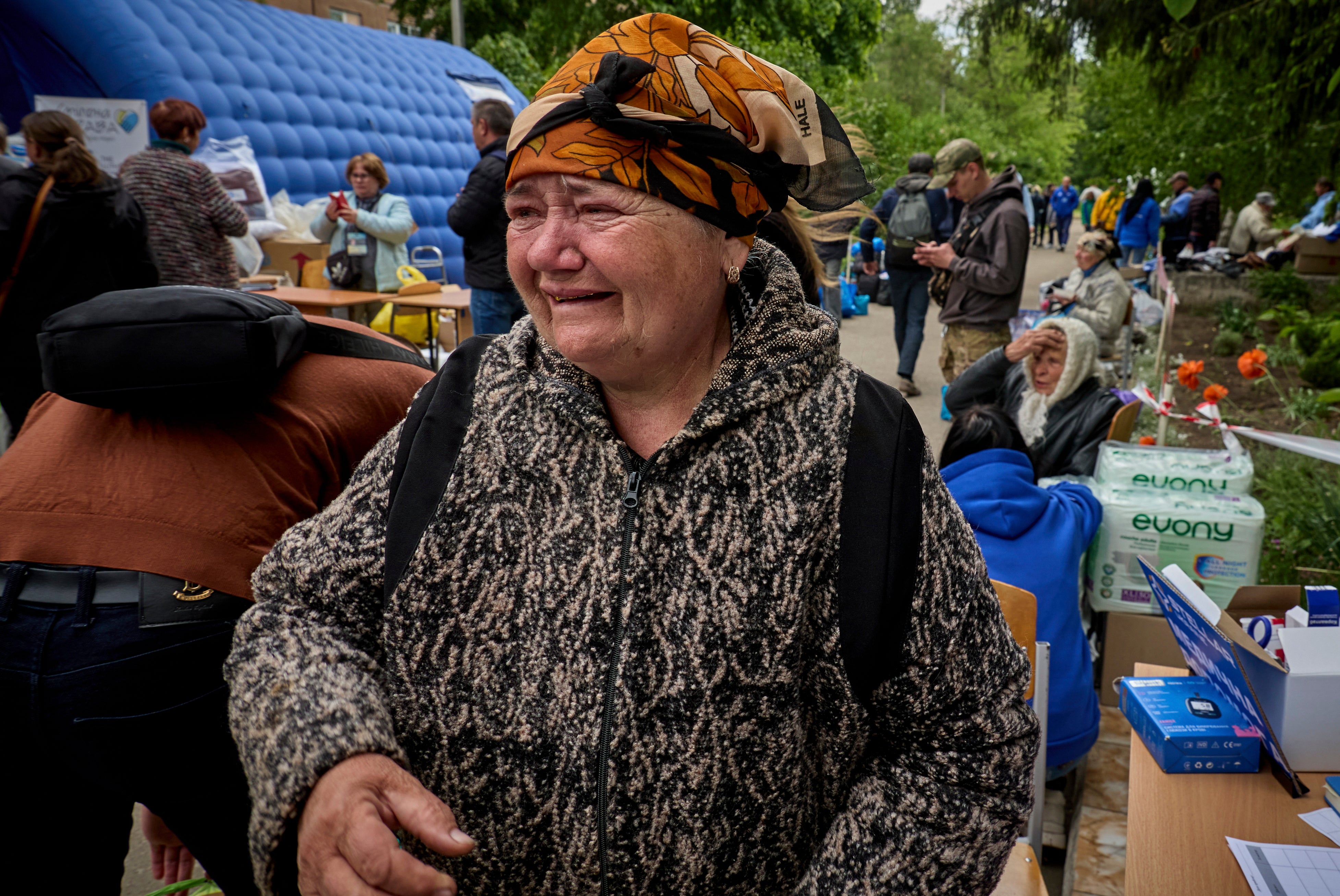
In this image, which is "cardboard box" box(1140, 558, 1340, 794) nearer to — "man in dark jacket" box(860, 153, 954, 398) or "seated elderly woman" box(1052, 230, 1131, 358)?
"seated elderly woman" box(1052, 230, 1131, 358)

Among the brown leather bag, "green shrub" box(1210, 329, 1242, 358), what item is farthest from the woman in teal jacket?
"green shrub" box(1210, 329, 1242, 358)

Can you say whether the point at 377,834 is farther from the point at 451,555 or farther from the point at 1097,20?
the point at 1097,20

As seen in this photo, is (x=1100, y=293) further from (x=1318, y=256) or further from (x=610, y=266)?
(x=1318, y=256)

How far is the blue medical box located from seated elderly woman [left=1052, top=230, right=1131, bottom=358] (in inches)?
162

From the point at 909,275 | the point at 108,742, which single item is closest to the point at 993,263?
the point at 909,275

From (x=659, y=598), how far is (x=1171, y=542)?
267 centimetres

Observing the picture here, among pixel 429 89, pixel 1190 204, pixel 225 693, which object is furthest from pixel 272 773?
pixel 1190 204

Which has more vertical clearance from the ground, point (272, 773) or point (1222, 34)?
point (1222, 34)

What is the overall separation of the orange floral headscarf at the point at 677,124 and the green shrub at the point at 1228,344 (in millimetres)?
9748

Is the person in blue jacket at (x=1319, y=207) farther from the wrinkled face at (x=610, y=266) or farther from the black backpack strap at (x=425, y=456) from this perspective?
the black backpack strap at (x=425, y=456)

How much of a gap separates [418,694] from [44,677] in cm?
94

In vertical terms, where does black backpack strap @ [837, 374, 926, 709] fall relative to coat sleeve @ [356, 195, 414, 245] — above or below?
below

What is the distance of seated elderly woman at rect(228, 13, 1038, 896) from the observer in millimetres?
1164

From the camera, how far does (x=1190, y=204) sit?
14.6 m
